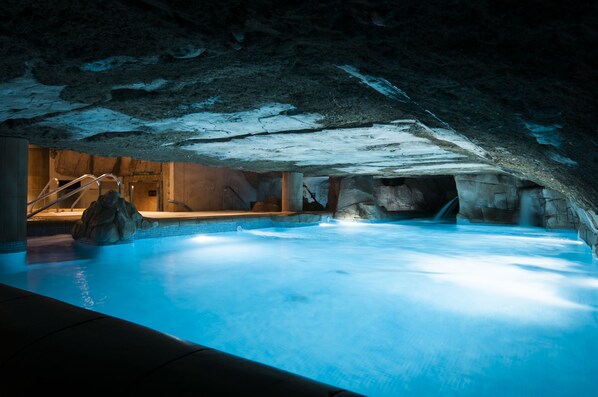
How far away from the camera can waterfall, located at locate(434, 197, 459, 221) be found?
2028 cm

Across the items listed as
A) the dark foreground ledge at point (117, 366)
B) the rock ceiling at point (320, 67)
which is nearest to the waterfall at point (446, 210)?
the rock ceiling at point (320, 67)

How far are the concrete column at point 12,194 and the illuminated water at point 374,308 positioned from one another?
62 cm

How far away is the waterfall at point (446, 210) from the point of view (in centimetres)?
2028

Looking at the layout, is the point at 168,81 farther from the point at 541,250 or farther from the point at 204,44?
the point at 541,250

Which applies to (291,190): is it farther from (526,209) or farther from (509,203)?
(526,209)

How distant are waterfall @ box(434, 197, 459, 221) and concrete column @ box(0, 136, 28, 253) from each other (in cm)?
1826

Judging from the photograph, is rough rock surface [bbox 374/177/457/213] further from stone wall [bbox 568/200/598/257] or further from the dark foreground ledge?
the dark foreground ledge

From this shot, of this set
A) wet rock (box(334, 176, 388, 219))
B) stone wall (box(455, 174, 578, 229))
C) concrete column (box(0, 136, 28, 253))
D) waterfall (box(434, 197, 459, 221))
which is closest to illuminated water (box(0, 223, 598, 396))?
concrete column (box(0, 136, 28, 253))

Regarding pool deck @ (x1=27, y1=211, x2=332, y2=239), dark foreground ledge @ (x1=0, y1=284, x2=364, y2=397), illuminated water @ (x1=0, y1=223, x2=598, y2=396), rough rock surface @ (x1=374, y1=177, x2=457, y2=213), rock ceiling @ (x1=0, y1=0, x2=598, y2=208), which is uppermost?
rock ceiling @ (x1=0, y1=0, x2=598, y2=208)

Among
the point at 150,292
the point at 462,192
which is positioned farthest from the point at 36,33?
the point at 462,192

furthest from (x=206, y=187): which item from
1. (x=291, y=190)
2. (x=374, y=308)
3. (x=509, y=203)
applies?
(x=374, y=308)

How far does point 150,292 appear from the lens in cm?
464

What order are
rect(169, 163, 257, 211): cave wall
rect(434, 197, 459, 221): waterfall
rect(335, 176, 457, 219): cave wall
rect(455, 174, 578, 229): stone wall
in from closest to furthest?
rect(455, 174, 578, 229): stone wall < rect(169, 163, 257, 211): cave wall < rect(434, 197, 459, 221): waterfall < rect(335, 176, 457, 219): cave wall

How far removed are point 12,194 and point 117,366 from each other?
21.7 ft
